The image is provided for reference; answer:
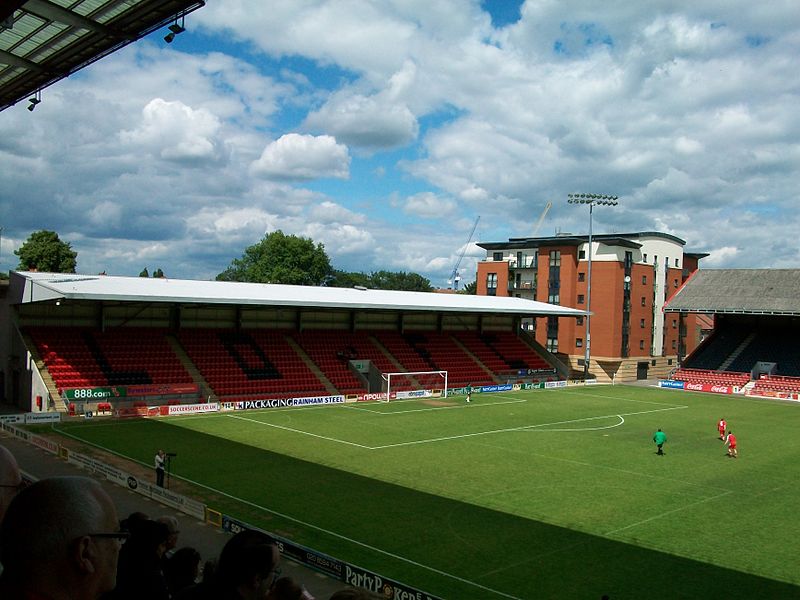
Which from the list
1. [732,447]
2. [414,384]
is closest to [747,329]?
[414,384]

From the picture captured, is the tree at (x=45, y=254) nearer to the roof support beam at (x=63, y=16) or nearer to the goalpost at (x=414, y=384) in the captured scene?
the goalpost at (x=414, y=384)

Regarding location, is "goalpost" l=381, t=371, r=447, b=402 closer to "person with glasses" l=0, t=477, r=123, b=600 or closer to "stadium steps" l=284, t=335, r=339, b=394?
"stadium steps" l=284, t=335, r=339, b=394

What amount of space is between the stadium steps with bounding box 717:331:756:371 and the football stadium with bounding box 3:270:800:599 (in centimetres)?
27

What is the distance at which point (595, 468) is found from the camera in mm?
29125

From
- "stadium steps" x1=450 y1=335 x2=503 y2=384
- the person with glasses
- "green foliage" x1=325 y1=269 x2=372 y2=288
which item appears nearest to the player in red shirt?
"stadium steps" x1=450 y1=335 x2=503 y2=384

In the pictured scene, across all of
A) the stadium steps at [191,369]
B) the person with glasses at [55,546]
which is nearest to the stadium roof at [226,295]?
the stadium steps at [191,369]

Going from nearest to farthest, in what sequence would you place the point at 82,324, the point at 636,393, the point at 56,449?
the point at 56,449 → the point at 82,324 → the point at 636,393

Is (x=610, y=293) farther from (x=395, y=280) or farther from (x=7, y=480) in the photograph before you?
(x=395, y=280)

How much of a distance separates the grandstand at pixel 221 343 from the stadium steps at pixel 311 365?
0.12m

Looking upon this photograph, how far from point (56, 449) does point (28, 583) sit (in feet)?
93.1

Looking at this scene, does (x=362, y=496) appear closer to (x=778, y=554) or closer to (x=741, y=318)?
(x=778, y=554)

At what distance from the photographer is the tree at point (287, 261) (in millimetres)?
122938

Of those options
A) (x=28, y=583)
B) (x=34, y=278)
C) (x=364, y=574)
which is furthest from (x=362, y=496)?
(x=34, y=278)

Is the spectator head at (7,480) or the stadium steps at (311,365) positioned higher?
the spectator head at (7,480)
